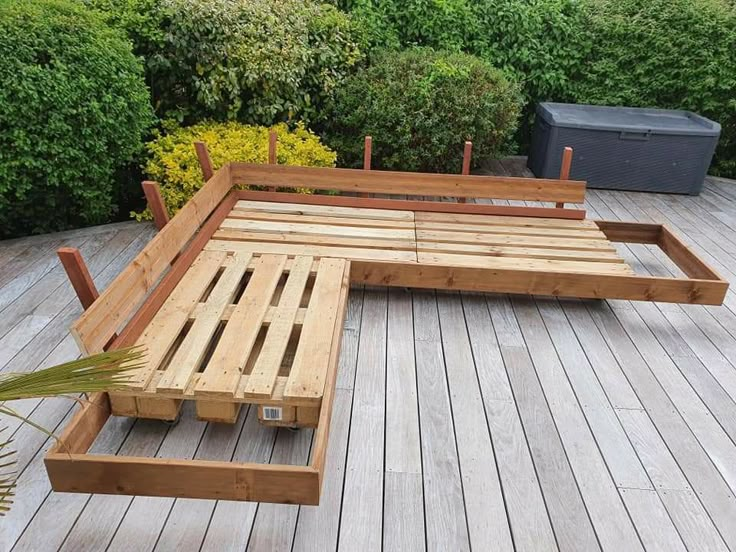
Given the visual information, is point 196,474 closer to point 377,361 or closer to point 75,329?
point 75,329

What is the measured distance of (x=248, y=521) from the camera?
1905 millimetres

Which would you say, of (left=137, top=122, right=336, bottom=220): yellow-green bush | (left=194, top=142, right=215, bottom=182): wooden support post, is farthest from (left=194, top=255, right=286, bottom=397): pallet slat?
(left=137, top=122, right=336, bottom=220): yellow-green bush

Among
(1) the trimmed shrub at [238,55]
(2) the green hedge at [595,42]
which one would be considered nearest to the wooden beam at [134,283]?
(1) the trimmed shrub at [238,55]

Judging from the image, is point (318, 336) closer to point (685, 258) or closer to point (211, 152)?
point (211, 152)

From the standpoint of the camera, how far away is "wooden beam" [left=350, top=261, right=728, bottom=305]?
10.0 feet

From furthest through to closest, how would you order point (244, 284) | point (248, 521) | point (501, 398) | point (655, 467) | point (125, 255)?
point (125, 255), point (244, 284), point (501, 398), point (655, 467), point (248, 521)

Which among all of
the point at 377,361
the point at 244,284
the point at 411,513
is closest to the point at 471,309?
the point at 377,361

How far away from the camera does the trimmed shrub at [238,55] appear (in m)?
4.33

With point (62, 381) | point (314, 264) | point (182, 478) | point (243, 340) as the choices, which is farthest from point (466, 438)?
point (62, 381)

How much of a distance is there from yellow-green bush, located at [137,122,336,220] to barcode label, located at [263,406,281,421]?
7.52 ft

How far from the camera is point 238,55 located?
4453 millimetres

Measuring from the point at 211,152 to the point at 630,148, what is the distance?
3585 mm

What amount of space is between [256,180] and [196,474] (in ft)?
7.86

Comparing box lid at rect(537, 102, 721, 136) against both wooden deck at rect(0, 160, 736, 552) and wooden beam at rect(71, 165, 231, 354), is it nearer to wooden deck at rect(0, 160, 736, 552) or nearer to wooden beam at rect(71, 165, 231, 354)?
wooden deck at rect(0, 160, 736, 552)
